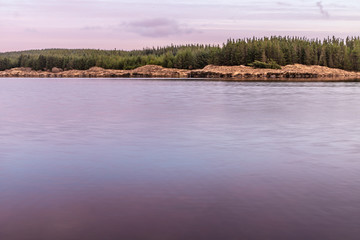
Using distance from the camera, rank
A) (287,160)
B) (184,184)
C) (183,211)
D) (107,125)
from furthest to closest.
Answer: (107,125) → (287,160) → (184,184) → (183,211)

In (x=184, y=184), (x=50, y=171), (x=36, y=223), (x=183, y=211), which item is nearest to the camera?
(x=36, y=223)

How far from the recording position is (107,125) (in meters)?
33.0

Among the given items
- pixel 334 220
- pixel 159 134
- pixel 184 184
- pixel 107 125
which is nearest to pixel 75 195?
pixel 184 184

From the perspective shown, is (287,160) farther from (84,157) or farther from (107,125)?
(107,125)

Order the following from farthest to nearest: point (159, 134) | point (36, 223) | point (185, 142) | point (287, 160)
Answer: point (159, 134) < point (185, 142) < point (287, 160) < point (36, 223)

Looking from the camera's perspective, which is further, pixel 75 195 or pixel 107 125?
pixel 107 125

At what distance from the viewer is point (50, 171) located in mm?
17141

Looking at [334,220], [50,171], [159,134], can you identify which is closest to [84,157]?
[50,171]

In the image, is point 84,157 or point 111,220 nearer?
point 111,220

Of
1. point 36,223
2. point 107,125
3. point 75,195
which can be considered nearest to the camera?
point 36,223

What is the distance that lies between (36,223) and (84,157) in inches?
347

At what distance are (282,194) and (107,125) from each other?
68.7 feet

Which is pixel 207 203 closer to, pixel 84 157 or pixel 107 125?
pixel 84 157

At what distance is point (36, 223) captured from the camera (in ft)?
37.1
